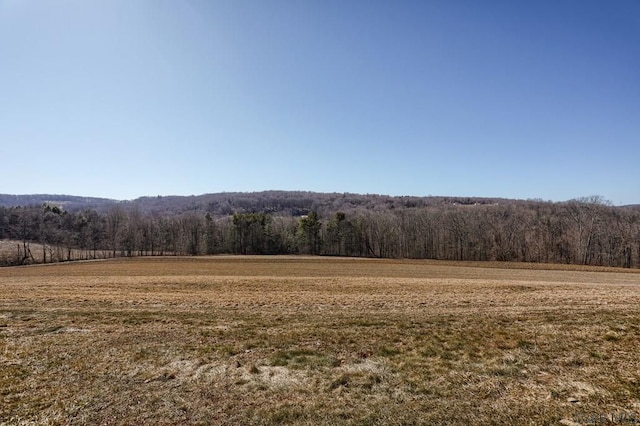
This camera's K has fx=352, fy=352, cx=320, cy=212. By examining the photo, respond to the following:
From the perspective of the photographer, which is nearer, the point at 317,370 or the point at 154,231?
the point at 317,370

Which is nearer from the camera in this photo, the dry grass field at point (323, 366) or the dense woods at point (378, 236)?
the dry grass field at point (323, 366)

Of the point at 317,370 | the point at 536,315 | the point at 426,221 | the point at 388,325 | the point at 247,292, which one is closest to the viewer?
the point at 317,370

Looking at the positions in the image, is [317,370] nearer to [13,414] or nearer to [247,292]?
[13,414]

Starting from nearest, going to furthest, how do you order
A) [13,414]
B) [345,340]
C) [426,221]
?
1. [13,414]
2. [345,340]
3. [426,221]

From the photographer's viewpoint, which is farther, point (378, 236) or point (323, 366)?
point (378, 236)

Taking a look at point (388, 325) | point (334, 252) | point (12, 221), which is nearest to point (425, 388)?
point (388, 325)

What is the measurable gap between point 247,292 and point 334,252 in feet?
236

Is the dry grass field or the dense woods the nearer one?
the dry grass field

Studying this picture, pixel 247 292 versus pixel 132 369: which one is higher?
pixel 132 369

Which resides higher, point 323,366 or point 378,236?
point 323,366

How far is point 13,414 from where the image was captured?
647cm

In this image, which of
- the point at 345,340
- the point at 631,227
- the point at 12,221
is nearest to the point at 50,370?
the point at 345,340

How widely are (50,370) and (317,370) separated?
649 centimetres

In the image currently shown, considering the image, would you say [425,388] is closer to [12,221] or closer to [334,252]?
[334,252]
